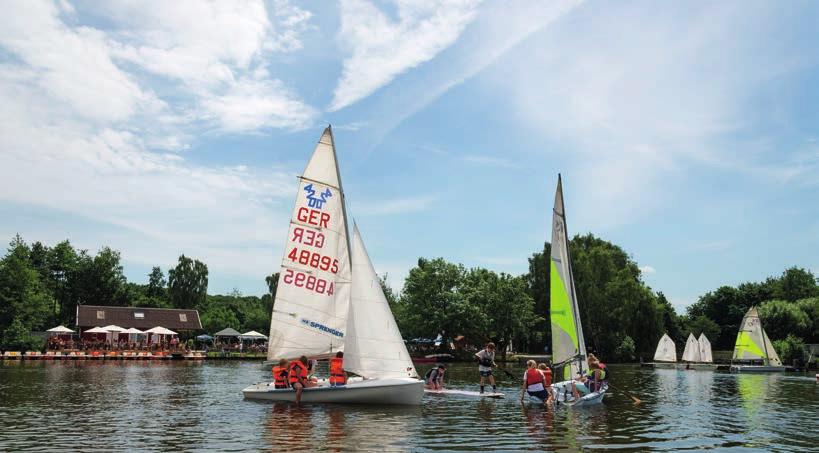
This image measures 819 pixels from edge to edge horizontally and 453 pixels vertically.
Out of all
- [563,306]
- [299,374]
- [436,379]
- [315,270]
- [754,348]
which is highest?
[315,270]

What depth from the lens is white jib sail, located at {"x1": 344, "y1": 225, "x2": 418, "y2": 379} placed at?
79.4ft

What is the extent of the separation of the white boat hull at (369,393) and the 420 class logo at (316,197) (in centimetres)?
702

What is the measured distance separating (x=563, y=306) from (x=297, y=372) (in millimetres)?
11015

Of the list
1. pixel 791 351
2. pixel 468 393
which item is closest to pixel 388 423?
pixel 468 393

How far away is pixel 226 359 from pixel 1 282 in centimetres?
2754

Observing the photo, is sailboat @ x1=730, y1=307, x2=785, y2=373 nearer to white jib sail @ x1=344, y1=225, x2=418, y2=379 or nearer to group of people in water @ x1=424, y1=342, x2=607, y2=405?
group of people in water @ x1=424, y1=342, x2=607, y2=405

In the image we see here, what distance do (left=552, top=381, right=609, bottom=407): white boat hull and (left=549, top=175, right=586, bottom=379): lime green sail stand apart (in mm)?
1003

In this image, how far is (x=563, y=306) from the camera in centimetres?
2677

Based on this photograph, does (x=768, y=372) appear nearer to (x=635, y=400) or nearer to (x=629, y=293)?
(x=629, y=293)

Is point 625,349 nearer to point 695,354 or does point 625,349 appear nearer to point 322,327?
point 695,354

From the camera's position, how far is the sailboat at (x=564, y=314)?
1048 inches

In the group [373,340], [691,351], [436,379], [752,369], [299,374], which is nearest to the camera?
[373,340]

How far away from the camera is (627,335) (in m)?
78.0

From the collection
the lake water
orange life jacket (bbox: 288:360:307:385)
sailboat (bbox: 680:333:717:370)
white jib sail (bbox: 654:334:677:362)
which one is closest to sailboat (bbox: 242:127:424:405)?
orange life jacket (bbox: 288:360:307:385)
